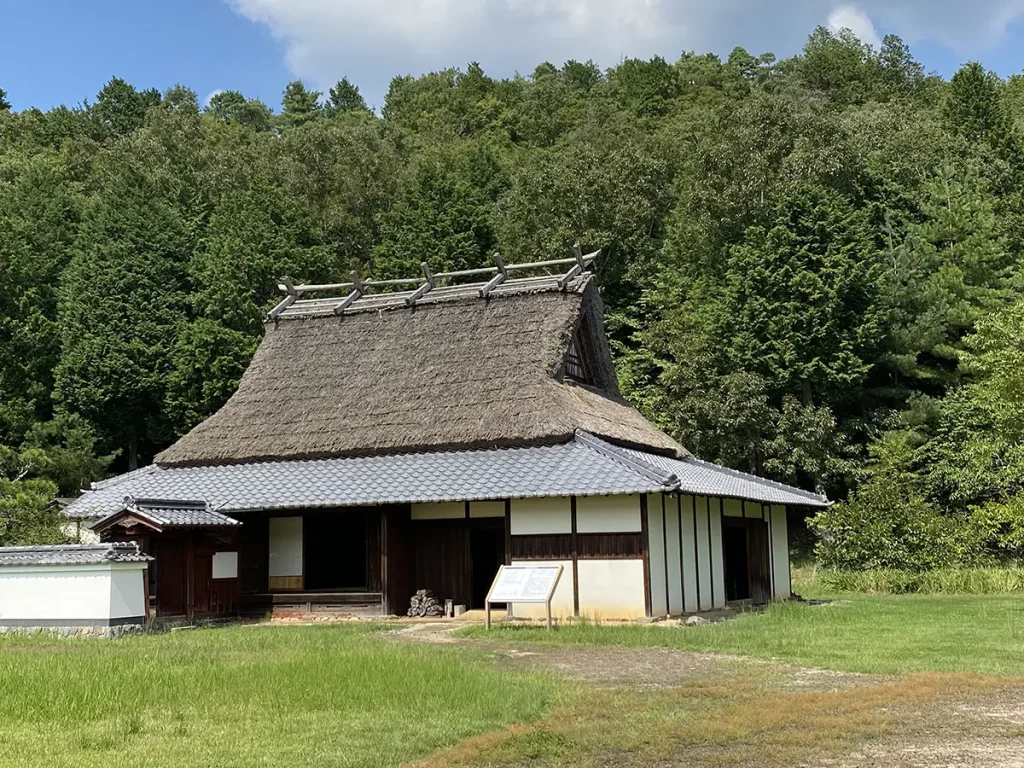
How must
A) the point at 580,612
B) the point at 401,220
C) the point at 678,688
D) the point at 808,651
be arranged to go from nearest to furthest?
the point at 678,688, the point at 808,651, the point at 580,612, the point at 401,220

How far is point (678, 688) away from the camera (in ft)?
32.9

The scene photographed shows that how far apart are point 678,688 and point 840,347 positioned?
75.2 feet

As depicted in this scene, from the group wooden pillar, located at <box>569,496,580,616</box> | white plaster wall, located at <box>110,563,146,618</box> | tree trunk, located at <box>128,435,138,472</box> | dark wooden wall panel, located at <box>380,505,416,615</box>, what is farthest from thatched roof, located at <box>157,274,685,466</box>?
tree trunk, located at <box>128,435,138,472</box>

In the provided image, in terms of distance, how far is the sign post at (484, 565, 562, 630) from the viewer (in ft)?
51.6

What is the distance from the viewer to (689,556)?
19.0m

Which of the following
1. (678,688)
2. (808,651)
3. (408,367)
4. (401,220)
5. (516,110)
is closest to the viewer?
(678,688)

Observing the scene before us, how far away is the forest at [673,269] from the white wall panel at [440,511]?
8287 mm

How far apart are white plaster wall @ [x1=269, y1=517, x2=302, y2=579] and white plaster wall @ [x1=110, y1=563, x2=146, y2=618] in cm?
383

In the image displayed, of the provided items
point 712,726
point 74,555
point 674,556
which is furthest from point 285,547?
point 712,726

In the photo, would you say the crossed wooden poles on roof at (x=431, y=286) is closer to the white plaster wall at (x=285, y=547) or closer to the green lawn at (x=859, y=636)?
the white plaster wall at (x=285, y=547)

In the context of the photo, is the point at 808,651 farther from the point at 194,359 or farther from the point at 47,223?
the point at 47,223

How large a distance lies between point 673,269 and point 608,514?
19.9 metres

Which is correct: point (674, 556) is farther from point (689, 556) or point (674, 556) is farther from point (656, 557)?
point (656, 557)

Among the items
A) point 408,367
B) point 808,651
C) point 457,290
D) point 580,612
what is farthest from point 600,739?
point 457,290
